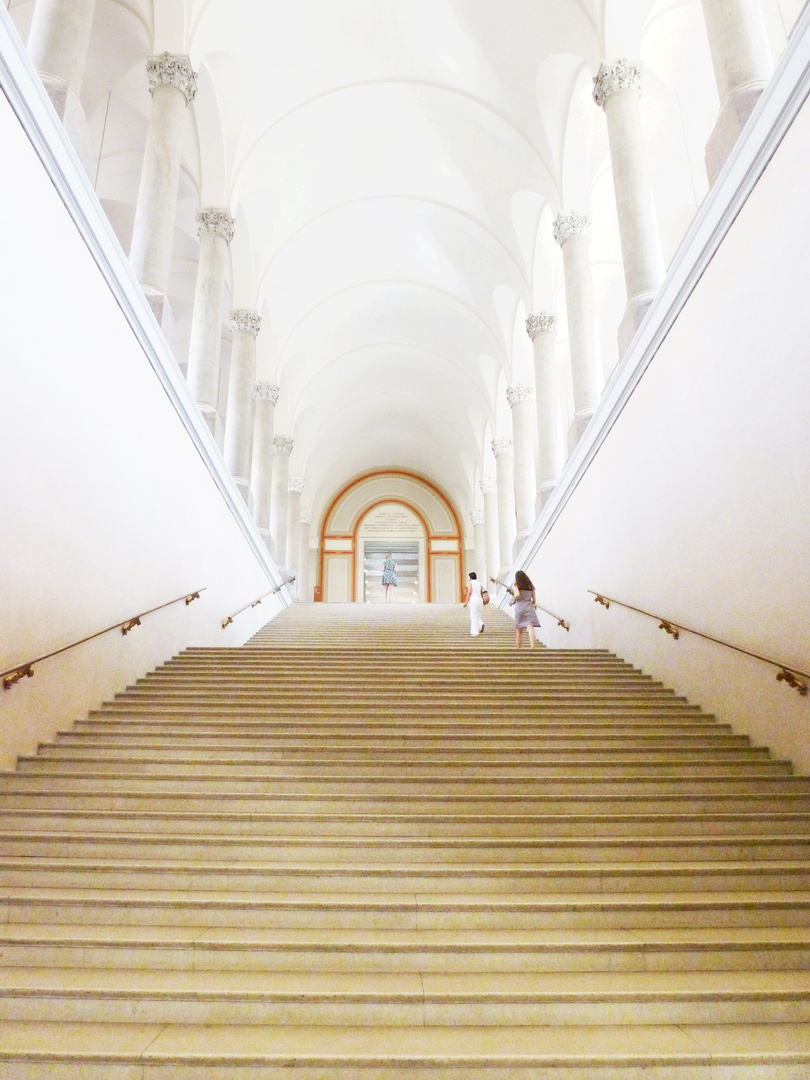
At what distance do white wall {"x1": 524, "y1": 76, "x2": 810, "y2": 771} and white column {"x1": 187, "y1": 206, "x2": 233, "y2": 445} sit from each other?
533 centimetres

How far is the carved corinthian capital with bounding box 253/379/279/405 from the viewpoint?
47.2ft

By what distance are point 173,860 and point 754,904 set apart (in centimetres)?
263

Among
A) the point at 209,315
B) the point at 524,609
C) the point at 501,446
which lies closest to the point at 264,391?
the point at 209,315

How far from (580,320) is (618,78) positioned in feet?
8.94

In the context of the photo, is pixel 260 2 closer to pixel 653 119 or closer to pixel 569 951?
pixel 653 119

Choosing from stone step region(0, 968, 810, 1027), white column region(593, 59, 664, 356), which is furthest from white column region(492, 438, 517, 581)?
stone step region(0, 968, 810, 1027)

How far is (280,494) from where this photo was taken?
52.4ft

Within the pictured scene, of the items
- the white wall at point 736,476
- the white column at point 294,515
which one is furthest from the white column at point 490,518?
the white wall at point 736,476

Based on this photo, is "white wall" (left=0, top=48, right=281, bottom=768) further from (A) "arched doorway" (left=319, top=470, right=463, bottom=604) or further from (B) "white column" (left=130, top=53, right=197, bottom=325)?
(A) "arched doorway" (left=319, top=470, right=463, bottom=604)

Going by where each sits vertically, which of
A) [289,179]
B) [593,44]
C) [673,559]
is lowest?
[673,559]

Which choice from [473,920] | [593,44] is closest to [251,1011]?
[473,920]

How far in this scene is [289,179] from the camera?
471 inches

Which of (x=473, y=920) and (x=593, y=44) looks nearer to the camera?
(x=473, y=920)

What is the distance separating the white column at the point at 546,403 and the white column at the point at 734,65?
6.13 m
